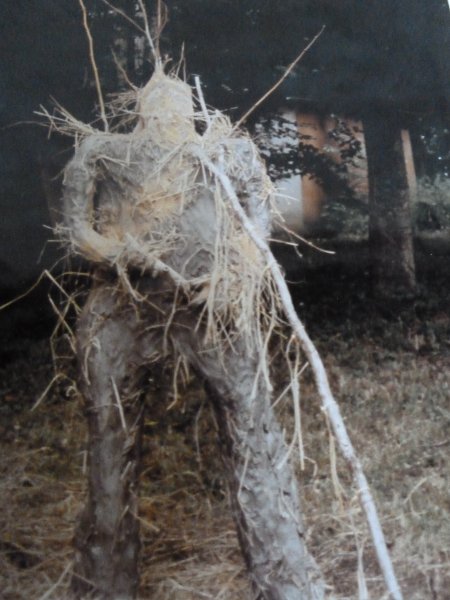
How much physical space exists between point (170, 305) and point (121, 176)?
348 millimetres

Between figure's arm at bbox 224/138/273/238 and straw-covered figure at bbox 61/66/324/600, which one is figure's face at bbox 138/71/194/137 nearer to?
straw-covered figure at bbox 61/66/324/600

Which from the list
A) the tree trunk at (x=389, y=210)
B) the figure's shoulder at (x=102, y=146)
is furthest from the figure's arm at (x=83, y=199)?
the tree trunk at (x=389, y=210)

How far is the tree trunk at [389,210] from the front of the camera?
2.38 m

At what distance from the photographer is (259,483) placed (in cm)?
203

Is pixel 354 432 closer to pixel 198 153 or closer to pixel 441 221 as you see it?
pixel 441 221

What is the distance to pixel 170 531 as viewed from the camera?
7.18 feet

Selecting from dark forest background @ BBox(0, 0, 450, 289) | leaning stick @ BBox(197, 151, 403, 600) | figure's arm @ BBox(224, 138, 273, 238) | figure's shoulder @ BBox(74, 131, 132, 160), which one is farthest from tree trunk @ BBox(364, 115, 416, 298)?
figure's shoulder @ BBox(74, 131, 132, 160)

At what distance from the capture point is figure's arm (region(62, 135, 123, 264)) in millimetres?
2113

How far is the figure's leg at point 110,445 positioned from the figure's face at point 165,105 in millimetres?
434

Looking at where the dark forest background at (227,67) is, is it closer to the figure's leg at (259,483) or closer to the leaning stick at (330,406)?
the leaning stick at (330,406)

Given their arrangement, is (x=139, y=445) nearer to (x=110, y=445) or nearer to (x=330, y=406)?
(x=110, y=445)

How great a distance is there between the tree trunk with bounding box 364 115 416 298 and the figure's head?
0.52m

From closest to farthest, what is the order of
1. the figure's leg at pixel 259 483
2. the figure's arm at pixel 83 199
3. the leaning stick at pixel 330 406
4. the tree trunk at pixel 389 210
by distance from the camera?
the leaning stick at pixel 330 406 → the figure's leg at pixel 259 483 → the figure's arm at pixel 83 199 → the tree trunk at pixel 389 210

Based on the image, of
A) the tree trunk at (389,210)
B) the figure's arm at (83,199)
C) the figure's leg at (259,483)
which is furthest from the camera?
the tree trunk at (389,210)
